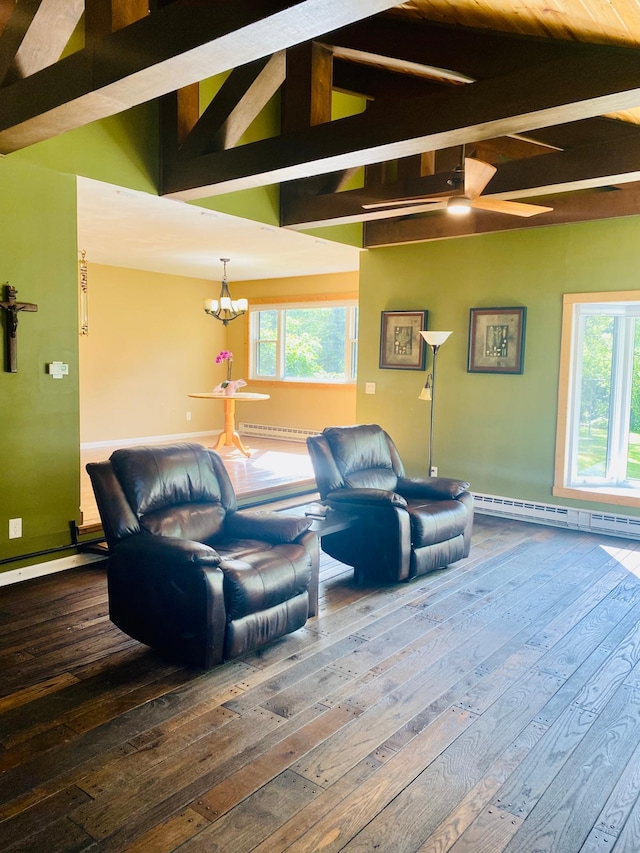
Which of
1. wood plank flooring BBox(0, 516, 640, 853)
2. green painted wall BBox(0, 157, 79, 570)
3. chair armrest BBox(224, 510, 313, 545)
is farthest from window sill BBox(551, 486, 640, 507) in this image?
green painted wall BBox(0, 157, 79, 570)

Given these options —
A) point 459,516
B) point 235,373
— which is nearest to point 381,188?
point 459,516

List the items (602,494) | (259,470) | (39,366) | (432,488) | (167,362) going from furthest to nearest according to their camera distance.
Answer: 1. (167,362)
2. (259,470)
3. (602,494)
4. (432,488)
5. (39,366)

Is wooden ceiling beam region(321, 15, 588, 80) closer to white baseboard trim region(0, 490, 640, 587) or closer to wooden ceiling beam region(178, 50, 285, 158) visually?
wooden ceiling beam region(178, 50, 285, 158)

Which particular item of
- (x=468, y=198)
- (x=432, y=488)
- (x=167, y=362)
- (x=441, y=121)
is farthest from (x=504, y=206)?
(x=167, y=362)

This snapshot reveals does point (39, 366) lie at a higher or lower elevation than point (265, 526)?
higher

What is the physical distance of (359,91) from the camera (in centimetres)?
563

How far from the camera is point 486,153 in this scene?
222 inches

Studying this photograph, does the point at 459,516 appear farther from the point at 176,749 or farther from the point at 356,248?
the point at 356,248

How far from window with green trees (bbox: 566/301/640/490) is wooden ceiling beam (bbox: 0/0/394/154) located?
13.2 feet

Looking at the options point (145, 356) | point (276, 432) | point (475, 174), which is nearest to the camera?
point (475, 174)

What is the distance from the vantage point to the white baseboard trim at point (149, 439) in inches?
343

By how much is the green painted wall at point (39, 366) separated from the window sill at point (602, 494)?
406 cm

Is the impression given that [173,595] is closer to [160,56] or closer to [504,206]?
[160,56]

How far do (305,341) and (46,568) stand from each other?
6.09 metres
